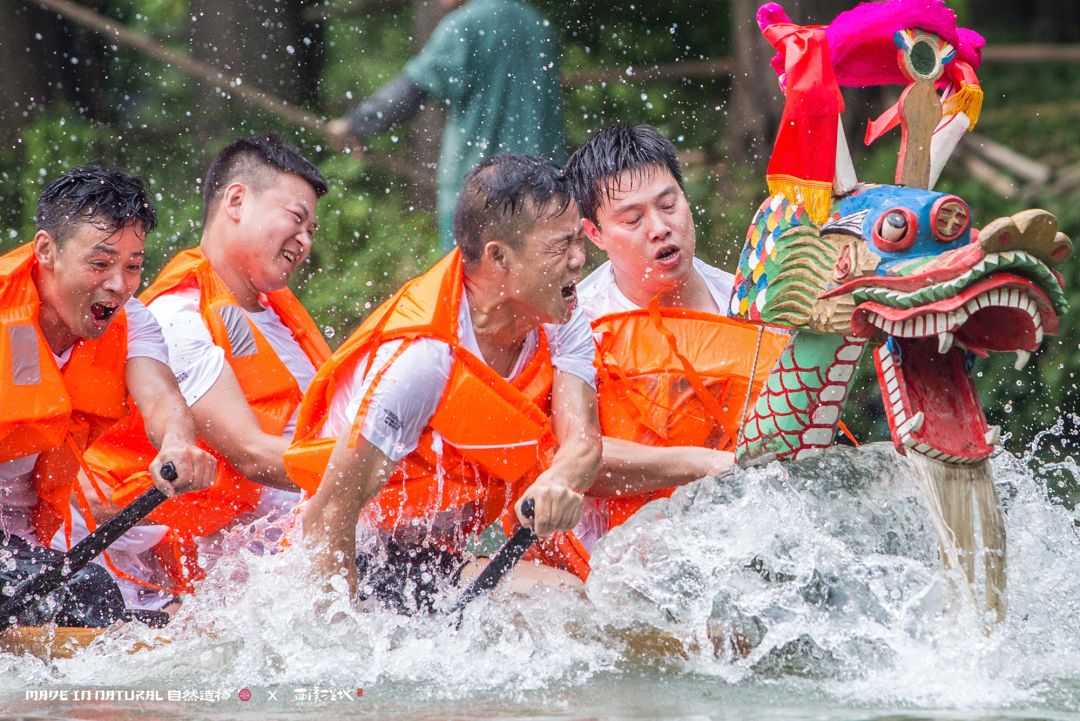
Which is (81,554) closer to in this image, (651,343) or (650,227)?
(651,343)

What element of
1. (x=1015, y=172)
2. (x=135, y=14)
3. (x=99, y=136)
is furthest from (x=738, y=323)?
(x=135, y=14)

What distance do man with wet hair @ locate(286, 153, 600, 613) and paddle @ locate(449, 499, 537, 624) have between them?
0.08 metres

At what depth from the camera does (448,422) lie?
290 centimetres

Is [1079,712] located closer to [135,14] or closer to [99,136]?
[99,136]

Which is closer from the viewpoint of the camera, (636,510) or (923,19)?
(923,19)

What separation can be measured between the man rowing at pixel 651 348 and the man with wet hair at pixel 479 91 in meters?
2.16

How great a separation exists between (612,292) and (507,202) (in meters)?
0.54

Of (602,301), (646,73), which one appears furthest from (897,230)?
(646,73)

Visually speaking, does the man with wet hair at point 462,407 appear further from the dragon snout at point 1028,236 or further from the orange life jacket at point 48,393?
the dragon snout at point 1028,236

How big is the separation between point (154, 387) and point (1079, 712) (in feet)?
6.57

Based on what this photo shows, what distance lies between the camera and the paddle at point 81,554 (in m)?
3.11

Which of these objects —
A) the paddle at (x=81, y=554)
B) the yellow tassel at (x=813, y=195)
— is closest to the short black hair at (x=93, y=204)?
the paddle at (x=81, y=554)

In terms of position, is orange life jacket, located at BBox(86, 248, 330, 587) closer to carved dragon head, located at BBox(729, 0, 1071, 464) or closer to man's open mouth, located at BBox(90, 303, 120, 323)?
A: man's open mouth, located at BBox(90, 303, 120, 323)

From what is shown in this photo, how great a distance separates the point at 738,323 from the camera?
3.27 meters
